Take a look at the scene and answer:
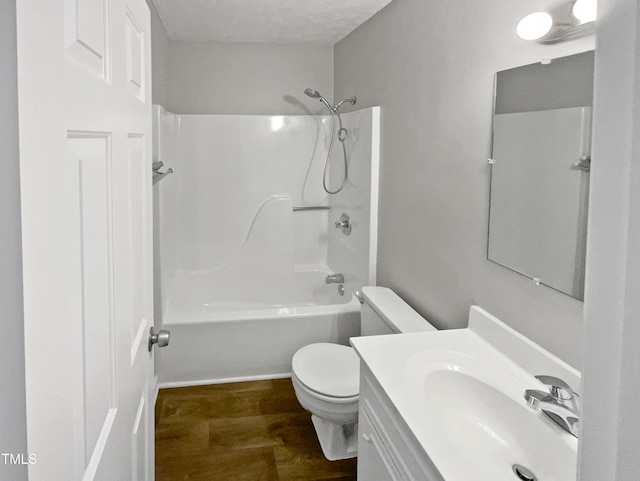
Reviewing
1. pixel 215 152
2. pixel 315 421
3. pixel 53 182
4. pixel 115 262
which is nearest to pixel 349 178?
pixel 215 152

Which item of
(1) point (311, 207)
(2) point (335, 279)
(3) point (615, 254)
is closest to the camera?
(3) point (615, 254)

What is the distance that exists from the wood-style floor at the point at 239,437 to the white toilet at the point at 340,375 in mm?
105

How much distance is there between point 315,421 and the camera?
256 centimetres

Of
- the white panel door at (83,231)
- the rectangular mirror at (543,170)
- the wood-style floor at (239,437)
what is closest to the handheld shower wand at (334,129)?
the wood-style floor at (239,437)

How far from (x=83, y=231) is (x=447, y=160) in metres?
1.55

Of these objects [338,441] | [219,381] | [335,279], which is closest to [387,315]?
[338,441]

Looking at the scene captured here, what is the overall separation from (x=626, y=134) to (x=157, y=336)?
126cm

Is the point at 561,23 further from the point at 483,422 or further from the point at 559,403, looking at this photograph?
the point at 483,422

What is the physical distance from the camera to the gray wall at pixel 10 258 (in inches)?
20.2

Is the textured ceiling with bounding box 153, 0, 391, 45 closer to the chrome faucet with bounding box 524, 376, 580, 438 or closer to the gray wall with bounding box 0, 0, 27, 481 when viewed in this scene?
the chrome faucet with bounding box 524, 376, 580, 438

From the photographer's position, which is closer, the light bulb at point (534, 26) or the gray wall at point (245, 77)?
the light bulb at point (534, 26)

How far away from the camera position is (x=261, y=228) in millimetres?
3762

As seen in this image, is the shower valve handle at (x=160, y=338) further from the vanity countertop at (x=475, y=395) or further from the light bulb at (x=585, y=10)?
the light bulb at (x=585, y=10)

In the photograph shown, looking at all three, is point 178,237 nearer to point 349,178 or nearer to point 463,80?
point 349,178
